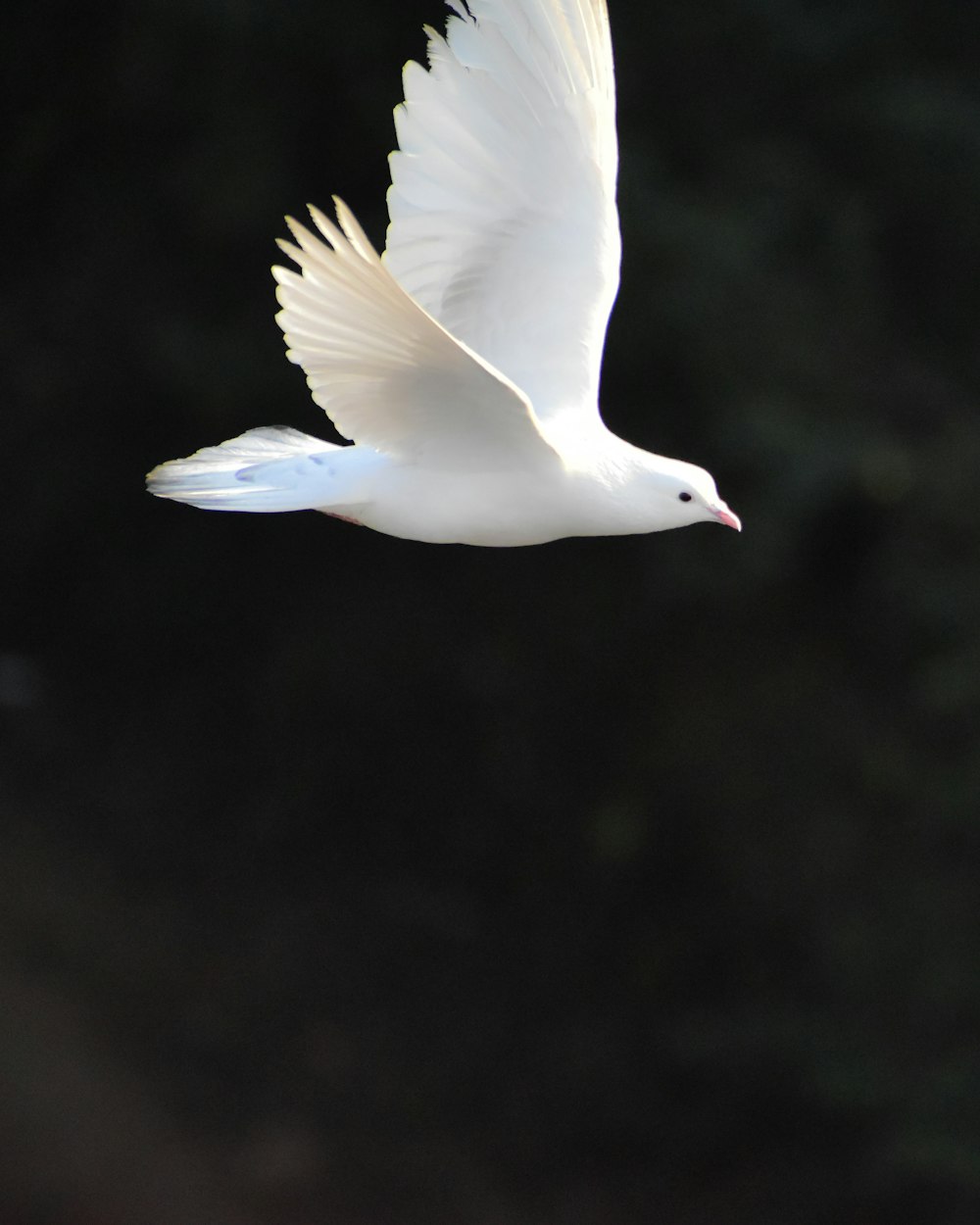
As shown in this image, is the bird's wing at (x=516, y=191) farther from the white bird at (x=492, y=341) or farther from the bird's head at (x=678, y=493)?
the bird's head at (x=678, y=493)

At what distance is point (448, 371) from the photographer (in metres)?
2.11

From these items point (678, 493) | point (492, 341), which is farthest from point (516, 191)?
point (678, 493)

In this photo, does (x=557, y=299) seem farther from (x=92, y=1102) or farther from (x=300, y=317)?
(x=92, y=1102)

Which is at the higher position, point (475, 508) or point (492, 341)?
point (492, 341)

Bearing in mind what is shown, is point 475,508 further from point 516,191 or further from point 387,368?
point 516,191

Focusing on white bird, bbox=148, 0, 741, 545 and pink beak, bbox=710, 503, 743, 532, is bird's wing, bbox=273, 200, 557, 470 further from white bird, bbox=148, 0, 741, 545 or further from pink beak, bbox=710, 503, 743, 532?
pink beak, bbox=710, 503, 743, 532

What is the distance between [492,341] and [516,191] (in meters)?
0.24

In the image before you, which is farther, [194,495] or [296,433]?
Answer: [296,433]

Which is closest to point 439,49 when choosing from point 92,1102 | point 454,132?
point 454,132

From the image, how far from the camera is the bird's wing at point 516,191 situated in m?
2.59

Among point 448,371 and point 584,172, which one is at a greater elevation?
point 584,172

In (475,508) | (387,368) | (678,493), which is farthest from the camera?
(678,493)

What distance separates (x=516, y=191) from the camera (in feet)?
8.76

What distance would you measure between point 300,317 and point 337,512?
1.36 feet
